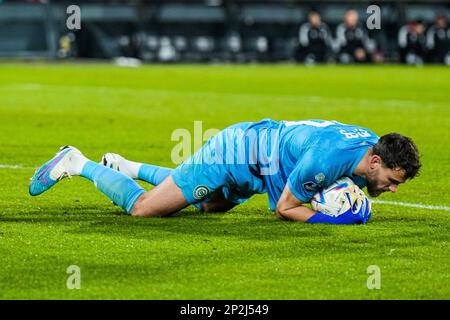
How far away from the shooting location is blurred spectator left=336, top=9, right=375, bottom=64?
1570 inches

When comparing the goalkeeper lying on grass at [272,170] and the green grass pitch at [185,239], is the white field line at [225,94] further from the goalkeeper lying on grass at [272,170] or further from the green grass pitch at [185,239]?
the goalkeeper lying on grass at [272,170]

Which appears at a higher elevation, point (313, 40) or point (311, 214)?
point (311, 214)

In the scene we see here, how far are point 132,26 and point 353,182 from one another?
33.3 meters

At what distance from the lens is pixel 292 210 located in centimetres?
860

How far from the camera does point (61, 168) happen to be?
915cm

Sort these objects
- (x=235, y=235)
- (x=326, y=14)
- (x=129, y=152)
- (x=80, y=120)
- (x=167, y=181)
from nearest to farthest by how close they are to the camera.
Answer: (x=235, y=235), (x=167, y=181), (x=129, y=152), (x=80, y=120), (x=326, y=14)

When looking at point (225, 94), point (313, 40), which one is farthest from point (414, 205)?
point (313, 40)

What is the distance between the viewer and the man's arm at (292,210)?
8.51m

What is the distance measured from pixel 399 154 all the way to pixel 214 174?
144 cm

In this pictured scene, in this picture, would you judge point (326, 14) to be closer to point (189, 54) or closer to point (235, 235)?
point (189, 54)

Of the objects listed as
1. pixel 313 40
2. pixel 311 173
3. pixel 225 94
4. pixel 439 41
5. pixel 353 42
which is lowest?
pixel 439 41

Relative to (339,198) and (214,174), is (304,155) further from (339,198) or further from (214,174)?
(214,174)

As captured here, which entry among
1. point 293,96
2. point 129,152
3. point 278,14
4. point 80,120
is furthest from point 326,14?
point 129,152

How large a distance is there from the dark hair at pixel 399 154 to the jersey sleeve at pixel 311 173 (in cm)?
37
